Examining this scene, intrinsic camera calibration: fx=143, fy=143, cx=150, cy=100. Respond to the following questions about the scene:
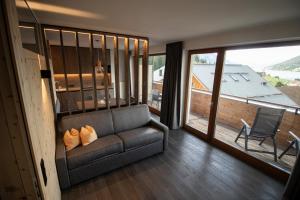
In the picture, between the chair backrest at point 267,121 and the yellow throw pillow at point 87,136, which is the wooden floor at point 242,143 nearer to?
the chair backrest at point 267,121

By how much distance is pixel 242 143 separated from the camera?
321cm

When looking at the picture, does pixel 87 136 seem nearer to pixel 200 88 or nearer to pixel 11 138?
pixel 11 138

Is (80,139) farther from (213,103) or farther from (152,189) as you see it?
(213,103)

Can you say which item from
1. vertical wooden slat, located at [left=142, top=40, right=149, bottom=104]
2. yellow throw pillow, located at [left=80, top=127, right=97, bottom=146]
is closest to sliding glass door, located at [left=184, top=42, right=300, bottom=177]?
vertical wooden slat, located at [left=142, top=40, right=149, bottom=104]

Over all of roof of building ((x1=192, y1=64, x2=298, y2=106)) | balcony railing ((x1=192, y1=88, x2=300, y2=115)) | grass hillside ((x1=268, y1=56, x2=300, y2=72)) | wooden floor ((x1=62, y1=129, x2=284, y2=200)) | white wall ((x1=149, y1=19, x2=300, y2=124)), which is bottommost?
wooden floor ((x1=62, y1=129, x2=284, y2=200))

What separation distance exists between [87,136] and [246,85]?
3432mm

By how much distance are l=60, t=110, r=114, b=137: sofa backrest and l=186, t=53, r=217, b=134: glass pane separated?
236cm

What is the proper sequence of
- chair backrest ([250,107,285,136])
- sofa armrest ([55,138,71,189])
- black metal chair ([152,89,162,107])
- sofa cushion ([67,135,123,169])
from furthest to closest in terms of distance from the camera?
black metal chair ([152,89,162,107])
chair backrest ([250,107,285,136])
sofa cushion ([67,135,123,169])
sofa armrest ([55,138,71,189])

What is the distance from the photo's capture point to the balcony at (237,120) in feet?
8.41

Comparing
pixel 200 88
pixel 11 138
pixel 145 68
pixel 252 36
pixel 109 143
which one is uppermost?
pixel 252 36

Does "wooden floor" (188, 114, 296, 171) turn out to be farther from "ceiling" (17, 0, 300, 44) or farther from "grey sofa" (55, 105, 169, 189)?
"ceiling" (17, 0, 300, 44)

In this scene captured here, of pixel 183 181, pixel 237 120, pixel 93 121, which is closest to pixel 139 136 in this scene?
pixel 93 121

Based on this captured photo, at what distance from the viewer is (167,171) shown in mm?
2514

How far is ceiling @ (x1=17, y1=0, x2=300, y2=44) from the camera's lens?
1.55m
